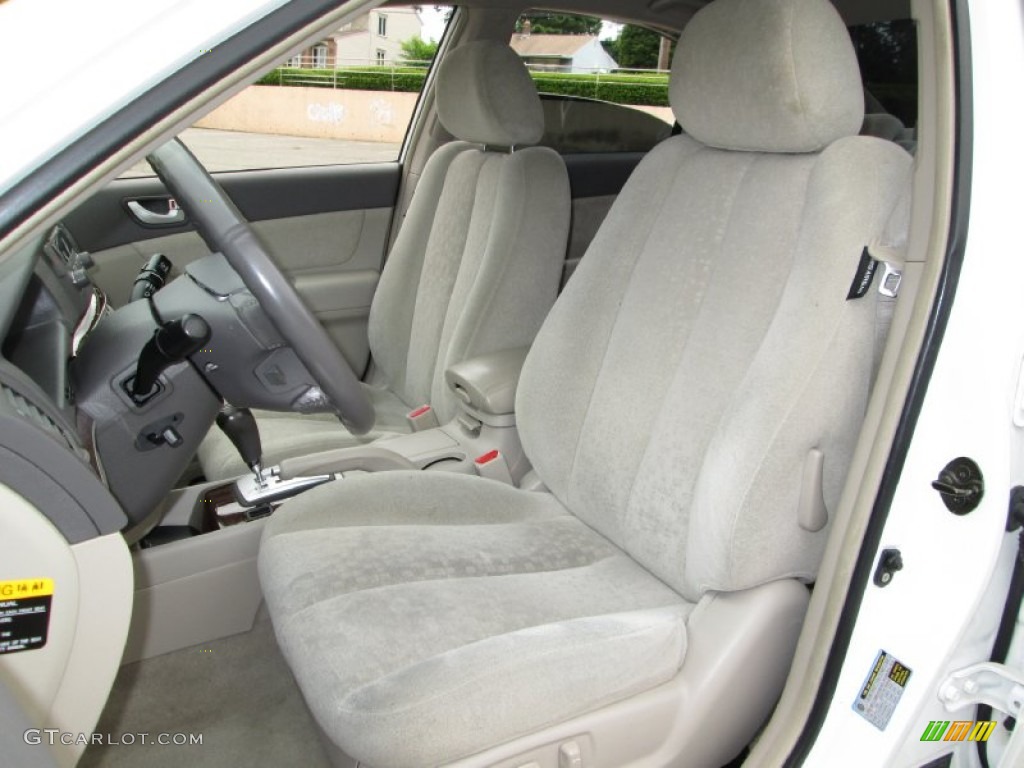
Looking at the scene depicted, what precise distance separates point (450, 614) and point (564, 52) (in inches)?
78.2

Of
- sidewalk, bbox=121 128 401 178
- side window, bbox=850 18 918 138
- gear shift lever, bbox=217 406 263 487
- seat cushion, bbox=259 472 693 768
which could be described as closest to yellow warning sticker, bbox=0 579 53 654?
seat cushion, bbox=259 472 693 768

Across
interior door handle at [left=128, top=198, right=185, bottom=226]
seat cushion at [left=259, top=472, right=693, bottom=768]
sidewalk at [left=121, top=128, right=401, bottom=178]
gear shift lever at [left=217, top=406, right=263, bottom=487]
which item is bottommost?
seat cushion at [left=259, top=472, right=693, bottom=768]

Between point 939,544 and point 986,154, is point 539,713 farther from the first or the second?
point 986,154

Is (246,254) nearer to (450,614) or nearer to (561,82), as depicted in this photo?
(450,614)

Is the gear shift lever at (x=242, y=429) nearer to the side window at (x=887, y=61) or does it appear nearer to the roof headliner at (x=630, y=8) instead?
the roof headliner at (x=630, y=8)

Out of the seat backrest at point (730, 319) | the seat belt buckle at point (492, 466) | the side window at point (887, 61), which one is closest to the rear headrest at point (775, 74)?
the seat backrest at point (730, 319)

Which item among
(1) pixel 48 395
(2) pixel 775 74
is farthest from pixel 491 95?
(1) pixel 48 395

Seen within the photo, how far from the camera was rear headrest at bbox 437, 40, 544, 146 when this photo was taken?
2.12 meters

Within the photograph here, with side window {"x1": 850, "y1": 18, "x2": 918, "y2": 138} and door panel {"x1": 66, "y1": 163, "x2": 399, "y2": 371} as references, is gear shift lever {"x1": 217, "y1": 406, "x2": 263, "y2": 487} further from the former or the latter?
side window {"x1": 850, "y1": 18, "x2": 918, "y2": 138}

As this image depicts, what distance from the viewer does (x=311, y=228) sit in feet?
9.61

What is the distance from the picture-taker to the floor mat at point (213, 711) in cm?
171

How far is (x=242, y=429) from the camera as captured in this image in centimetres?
172

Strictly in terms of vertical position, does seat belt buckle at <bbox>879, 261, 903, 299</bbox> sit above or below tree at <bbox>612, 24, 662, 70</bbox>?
below

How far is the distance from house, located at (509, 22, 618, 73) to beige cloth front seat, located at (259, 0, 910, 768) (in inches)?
48.3
